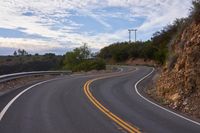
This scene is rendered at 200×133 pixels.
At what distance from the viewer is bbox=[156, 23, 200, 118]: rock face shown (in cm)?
2273

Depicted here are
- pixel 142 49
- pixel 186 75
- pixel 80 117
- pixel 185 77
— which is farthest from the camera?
pixel 142 49

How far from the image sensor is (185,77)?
2497cm

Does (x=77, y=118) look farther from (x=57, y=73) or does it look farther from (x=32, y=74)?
(x=57, y=73)

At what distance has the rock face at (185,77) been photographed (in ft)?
74.6

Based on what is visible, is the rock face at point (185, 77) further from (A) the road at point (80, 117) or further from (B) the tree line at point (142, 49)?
(B) the tree line at point (142, 49)

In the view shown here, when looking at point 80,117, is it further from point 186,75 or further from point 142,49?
point 142,49

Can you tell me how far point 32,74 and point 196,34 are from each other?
1551 cm

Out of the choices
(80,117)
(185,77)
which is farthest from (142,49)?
(80,117)

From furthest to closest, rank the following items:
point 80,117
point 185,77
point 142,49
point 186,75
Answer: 1. point 142,49
2. point 185,77
3. point 186,75
4. point 80,117

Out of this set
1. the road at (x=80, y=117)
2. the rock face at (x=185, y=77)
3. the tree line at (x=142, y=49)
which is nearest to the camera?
the road at (x=80, y=117)

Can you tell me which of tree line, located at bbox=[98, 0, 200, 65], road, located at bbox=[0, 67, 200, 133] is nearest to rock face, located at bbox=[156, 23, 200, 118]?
road, located at bbox=[0, 67, 200, 133]

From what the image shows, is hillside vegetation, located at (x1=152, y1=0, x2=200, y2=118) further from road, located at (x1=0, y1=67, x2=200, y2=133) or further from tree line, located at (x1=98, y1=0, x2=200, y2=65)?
tree line, located at (x1=98, y1=0, x2=200, y2=65)

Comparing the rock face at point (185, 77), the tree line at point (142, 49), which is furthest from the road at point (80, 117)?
the tree line at point (142, 49)

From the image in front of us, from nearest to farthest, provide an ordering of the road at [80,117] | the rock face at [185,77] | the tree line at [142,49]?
the road at [80,117] → the rock face at [185,77] → the tree line at [142,49]
